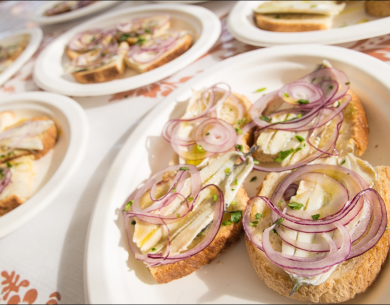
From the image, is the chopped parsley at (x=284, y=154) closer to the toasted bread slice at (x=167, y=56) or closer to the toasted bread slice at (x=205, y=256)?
the toasted bread slice at (x=205, y=256)

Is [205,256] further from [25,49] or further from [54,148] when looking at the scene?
[25,49]

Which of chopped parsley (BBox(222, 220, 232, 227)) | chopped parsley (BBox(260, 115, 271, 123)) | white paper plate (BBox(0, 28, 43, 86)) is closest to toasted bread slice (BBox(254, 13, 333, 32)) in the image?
chopped parsley (BBox(260, 115, 271, 123))

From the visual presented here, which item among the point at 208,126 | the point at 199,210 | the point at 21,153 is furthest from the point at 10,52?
the point at 199,210

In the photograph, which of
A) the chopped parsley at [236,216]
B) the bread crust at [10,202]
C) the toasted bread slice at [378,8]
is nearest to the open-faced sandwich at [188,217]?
the chopped parsley at [236,216]

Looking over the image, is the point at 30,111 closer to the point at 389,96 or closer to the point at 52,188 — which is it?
the point at 52,188

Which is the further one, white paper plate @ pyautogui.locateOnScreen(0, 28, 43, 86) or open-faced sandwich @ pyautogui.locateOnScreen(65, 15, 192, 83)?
white paper plate @ pyautogui.locateOnScreen(0, 28, 43, 86)

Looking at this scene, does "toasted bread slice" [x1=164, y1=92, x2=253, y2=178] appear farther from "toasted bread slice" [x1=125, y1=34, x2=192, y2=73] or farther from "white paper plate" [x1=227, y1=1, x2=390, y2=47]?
"toasted bread slice" [x1=125, y1=34, x2=192, y2=73]
